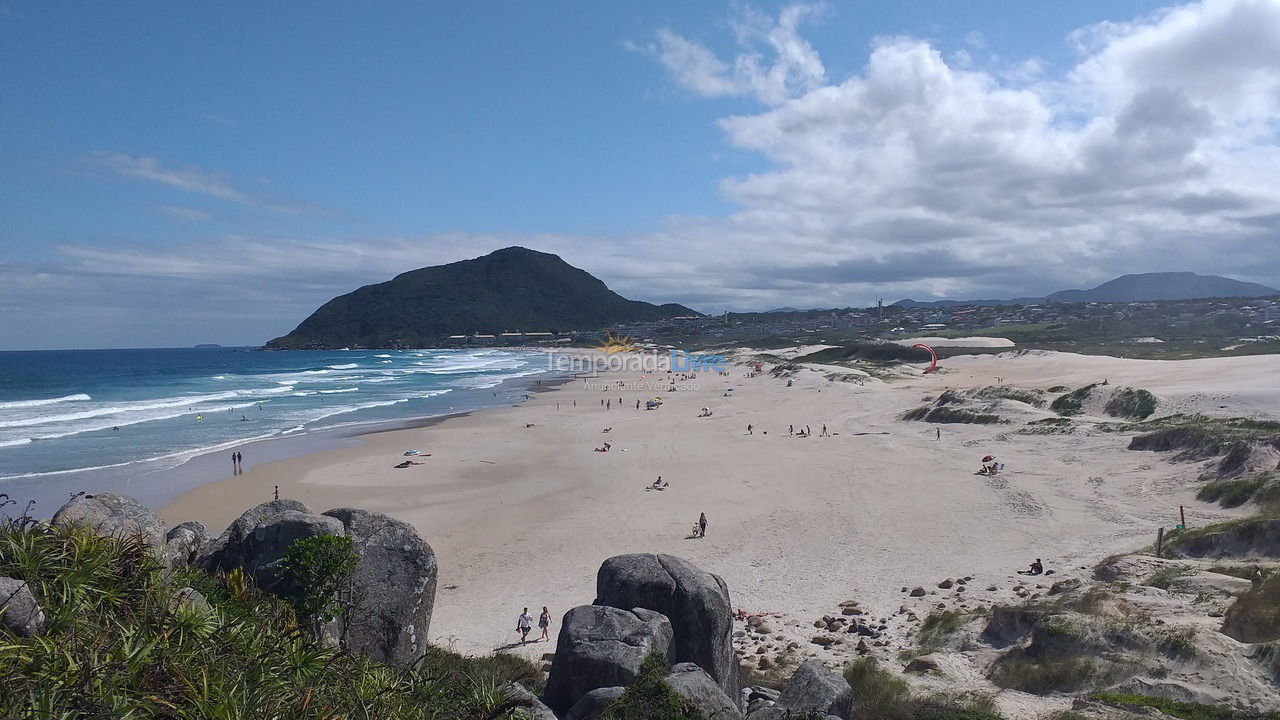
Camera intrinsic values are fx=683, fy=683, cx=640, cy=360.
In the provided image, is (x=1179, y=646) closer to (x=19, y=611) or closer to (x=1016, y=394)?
(x=19, y=611)

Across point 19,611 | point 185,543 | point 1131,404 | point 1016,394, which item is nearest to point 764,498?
point 185,543

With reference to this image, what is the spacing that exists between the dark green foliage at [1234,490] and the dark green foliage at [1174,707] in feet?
41.9

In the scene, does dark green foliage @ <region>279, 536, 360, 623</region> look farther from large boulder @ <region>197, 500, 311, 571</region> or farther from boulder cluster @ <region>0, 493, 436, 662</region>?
large boulder @ <region>197, 500, 311, 571</region>

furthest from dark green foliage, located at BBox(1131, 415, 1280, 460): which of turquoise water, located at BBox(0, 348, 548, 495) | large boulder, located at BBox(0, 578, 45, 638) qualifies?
turquoise water, located at BBox(0, 348, 548, 495)

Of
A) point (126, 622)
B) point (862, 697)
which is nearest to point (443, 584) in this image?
point (862, 697)

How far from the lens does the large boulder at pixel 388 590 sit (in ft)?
26.9

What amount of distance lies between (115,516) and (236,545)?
141 cm

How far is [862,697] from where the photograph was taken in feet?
30.5

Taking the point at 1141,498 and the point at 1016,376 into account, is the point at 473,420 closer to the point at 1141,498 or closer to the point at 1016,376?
the point at 1141,498

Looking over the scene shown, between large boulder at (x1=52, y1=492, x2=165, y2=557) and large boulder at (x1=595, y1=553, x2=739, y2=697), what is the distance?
5.53 metres

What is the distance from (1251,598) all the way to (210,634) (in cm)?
1340

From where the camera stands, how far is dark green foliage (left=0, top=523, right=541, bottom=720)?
3844 millimetres

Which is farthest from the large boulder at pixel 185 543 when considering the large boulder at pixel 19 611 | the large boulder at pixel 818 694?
the large boulder at pixel 818 694

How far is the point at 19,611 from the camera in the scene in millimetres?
4453
